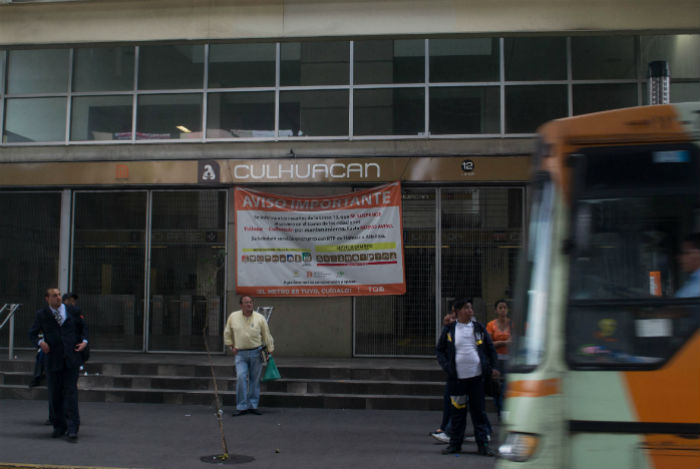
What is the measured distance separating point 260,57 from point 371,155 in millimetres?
3327

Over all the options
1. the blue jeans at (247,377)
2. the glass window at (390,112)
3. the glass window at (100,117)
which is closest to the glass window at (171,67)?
the glass window at (100,117)

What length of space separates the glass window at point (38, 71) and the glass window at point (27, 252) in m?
2.41

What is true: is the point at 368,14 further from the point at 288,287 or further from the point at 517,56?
the point at 288,287

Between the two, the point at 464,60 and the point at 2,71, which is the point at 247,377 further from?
the point at 2,71

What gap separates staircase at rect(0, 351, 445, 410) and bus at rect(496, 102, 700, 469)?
314 inches

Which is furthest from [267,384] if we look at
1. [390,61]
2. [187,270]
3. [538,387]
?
[538,387]

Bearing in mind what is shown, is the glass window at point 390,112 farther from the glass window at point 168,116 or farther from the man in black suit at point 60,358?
the man in black suit at point 60,358

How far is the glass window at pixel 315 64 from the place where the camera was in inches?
601

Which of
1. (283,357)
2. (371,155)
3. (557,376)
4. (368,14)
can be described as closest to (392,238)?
(371,155)

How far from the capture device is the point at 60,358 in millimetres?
9516

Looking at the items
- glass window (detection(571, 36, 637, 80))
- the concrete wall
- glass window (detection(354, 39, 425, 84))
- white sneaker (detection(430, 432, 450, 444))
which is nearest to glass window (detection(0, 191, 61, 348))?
the concrete wall

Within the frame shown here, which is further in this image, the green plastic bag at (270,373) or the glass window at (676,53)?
the glass window at (676,53)

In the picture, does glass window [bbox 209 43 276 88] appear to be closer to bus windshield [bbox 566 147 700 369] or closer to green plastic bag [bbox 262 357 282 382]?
green plastic bag [bbox 262 357 282 382]

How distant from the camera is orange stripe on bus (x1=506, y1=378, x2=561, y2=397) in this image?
429cm
